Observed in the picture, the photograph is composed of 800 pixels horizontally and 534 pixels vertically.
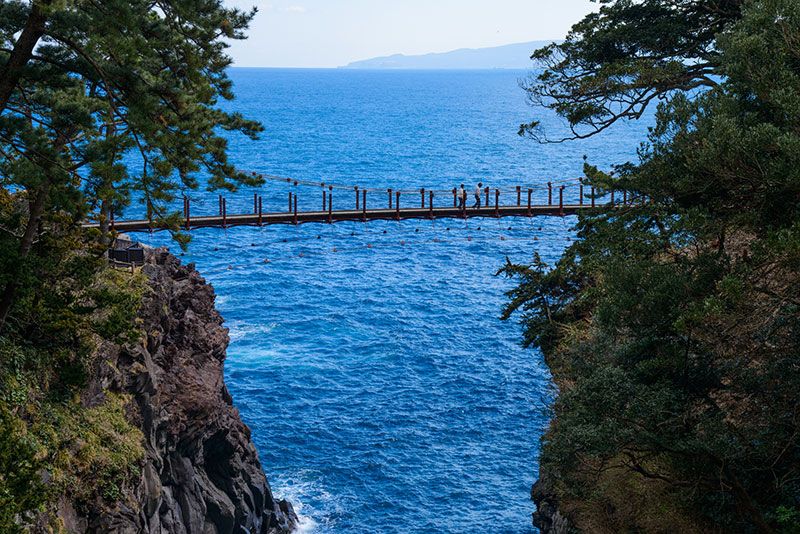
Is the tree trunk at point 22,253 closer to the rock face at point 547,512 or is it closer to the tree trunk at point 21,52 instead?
the tree trunk at point 21,52

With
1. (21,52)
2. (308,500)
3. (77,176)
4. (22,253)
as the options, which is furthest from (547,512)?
(21,52)

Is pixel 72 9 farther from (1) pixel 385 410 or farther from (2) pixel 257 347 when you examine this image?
(2) pixel 257 347

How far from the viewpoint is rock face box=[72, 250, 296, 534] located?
2048 cm

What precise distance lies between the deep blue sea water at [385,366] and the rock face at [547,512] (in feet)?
9.81

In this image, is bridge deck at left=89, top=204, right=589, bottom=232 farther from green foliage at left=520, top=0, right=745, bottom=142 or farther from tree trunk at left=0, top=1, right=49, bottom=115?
tree trunk at left=0, top=1, right=49, bottom=115

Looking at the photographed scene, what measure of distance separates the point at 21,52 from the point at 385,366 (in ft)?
113

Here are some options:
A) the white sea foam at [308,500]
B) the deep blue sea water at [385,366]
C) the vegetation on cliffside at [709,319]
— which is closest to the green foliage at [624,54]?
the vegetation on cliffside at [709,319]

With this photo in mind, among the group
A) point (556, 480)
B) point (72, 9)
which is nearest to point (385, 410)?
point (556, 480)

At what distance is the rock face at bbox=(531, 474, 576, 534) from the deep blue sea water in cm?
299

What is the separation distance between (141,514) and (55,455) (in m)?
4.01

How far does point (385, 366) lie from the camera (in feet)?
152

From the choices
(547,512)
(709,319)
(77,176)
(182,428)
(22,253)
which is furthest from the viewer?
(182,428)

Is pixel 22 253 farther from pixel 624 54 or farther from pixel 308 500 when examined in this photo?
pixel 308 500

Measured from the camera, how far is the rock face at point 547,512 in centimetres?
2213
